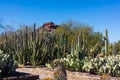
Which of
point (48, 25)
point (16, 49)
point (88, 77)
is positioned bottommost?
point (88, 77)

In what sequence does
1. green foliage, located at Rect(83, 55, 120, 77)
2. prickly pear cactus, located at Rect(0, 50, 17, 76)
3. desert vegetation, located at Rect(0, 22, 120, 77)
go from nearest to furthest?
prickly pear cactus, located at Rect(0, 50, 17, 76) < green foliage, located at Rect(83, 55, 120, 77) < desert vegetation, located at Rect(0, 22, 120, 77)

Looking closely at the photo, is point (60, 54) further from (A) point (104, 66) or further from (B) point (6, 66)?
(B) point (6, 66)

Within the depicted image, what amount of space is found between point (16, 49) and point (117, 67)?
9.42 meters

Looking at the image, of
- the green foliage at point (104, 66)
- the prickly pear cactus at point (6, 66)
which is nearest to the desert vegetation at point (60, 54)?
the green foliage at point (104, 66)

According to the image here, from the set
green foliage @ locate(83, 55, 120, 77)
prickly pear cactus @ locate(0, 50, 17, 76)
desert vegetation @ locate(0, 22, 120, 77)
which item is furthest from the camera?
desert vegetation @ locate(0, 22, 120, 77)

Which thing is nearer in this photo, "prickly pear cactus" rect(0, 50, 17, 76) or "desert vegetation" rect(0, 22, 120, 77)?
"prickly pear cactus" rect(0, 50, 17, 76)

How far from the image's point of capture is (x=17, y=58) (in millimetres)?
24406

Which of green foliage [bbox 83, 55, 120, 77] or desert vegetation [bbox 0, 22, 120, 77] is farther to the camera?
desert vegetation [bbox 0, 22, 120, 77]

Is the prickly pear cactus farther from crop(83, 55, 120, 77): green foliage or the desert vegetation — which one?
crop(83, 55, 120, 77): green foliage

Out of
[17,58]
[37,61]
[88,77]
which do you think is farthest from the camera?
[17,58]

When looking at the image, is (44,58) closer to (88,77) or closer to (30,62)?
(30,62)

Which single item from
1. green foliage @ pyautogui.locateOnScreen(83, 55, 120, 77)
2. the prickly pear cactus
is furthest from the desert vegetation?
the prickly pear cactus

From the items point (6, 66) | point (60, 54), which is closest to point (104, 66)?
point (6, 66)

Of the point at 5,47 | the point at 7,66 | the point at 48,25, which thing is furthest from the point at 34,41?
the point at 48,25
